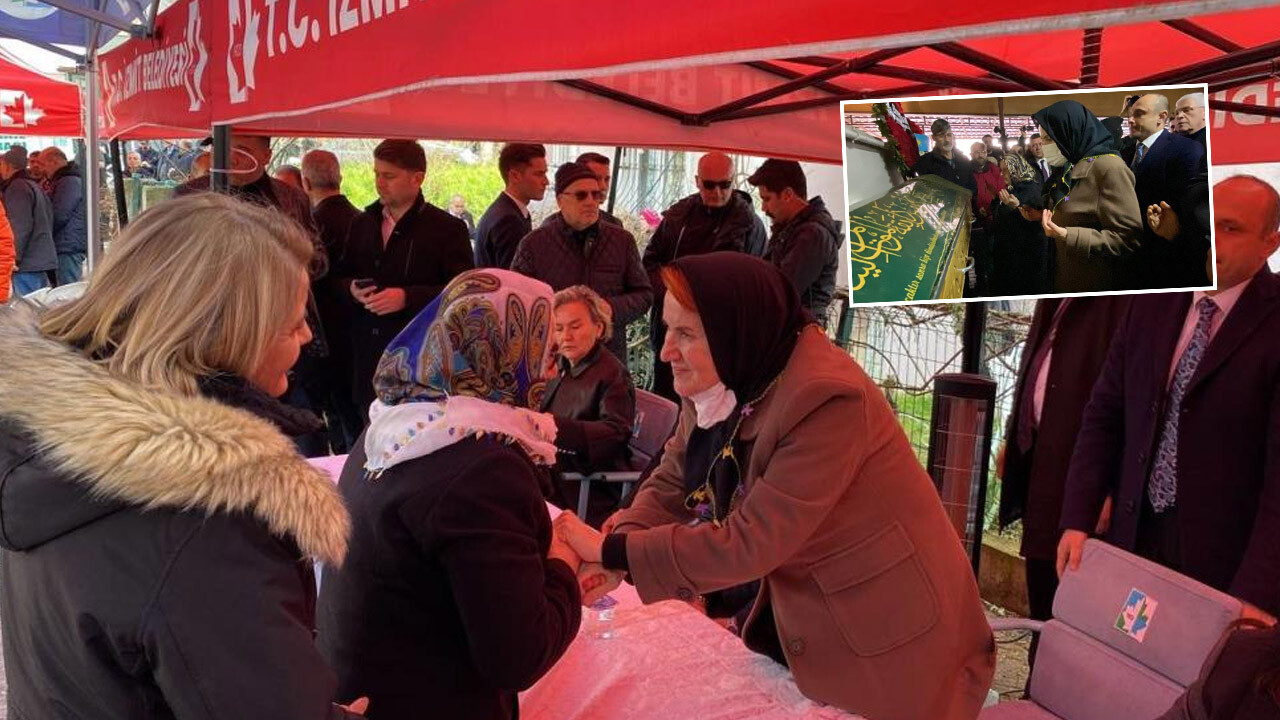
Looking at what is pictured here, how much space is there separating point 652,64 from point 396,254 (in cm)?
362

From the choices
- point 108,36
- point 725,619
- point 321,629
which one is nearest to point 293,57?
point 321,629

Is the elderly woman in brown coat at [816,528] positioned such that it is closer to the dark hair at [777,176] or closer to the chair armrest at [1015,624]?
the chair armrest at [1015,624]

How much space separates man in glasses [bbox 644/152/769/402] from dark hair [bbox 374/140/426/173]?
150cm

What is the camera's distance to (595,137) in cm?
408

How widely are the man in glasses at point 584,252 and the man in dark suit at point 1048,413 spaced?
231 centimetres

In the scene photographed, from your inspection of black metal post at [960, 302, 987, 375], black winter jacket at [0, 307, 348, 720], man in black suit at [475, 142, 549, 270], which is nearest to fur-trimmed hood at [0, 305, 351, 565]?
black winter jacket at [0, 307, 348, 720]

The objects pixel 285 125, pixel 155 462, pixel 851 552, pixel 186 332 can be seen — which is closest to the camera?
pixel 155 462

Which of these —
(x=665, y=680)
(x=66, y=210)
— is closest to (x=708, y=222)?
(x=665, y=680)

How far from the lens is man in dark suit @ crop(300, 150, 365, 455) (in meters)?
5.17

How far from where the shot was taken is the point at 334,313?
5.18 meters

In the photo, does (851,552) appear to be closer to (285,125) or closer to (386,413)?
(386,413)

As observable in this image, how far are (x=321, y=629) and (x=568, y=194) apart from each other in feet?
12.4

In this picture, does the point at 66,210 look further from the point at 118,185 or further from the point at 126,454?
the point at 126,454

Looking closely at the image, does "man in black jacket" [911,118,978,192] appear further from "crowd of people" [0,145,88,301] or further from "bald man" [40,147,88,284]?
"bald man" [40,147,88,284]
